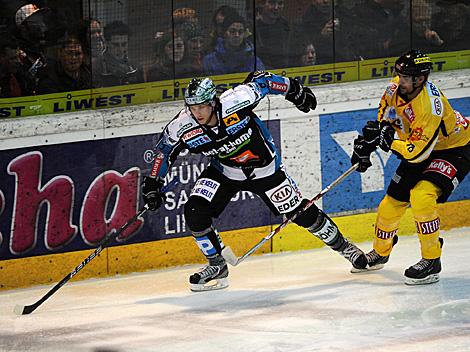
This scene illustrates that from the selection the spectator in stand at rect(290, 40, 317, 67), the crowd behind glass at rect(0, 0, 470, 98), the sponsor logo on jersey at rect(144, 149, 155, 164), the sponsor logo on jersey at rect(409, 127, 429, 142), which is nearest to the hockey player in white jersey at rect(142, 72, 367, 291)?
the sponsor logo on jersey at rect(409, 127, 429, 142)

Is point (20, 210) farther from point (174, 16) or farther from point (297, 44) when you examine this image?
point (297, 44)

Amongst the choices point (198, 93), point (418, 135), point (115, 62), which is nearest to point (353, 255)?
point (418, 135)

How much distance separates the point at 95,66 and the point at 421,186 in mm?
2205

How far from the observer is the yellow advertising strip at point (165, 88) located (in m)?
7.79

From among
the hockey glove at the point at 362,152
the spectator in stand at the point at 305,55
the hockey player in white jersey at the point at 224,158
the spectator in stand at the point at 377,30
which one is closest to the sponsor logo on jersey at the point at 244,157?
the hockey player in white jersey at the point at 224,158

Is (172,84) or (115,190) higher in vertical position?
(172,84)

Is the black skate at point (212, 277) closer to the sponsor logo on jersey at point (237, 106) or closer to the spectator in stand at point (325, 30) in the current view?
the sponsor logo on jersey at point (237, 106)

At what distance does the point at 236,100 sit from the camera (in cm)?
710

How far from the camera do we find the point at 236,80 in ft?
27.7

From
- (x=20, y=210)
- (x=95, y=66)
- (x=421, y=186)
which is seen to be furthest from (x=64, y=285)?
(x=421, y=186)

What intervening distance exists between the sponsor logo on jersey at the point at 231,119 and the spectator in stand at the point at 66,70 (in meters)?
1.27

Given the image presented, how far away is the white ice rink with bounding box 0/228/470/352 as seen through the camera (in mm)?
6219

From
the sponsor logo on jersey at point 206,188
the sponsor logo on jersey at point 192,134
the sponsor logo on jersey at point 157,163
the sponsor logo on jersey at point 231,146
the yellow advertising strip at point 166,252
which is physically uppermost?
the sponsor logo on jersey at point 192,134

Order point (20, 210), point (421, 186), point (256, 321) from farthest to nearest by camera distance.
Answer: point (20, 210)
point (421, 186)
point (256, 321)
